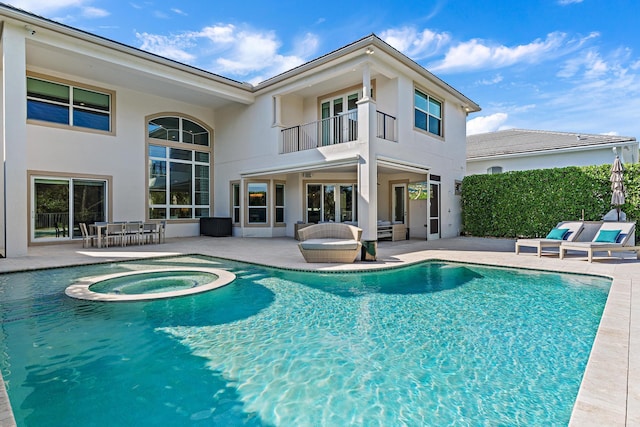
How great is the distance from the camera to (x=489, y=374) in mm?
3227

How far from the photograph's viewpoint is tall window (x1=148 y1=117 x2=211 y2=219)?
1493cm

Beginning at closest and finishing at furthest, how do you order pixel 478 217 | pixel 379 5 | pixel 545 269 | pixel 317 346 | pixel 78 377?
pixel 78 377 → pixel 317 346 → pixel 545 269 → pixel 379 5 → pixel 478 217

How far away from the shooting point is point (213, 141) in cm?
1703

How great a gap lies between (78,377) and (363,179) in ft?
28.8

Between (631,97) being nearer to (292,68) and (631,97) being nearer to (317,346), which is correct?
(292,68)

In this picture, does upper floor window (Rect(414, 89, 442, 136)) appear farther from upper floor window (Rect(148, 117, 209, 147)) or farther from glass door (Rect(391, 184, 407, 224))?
upper floor window (Rect(148, 117, 209, 147))

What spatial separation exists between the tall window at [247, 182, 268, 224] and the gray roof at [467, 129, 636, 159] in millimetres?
12470

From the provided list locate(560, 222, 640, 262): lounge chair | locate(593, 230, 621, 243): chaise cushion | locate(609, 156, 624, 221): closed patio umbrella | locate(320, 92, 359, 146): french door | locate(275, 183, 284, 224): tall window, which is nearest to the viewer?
locate(560, 222, 640, 262): lounge chair

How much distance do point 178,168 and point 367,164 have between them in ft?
30.8

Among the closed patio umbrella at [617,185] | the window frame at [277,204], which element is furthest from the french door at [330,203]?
the closed patio umbrella at [617,185]

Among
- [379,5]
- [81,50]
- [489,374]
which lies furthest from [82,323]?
[379,5]

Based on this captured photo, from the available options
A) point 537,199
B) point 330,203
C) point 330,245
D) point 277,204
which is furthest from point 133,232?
point 537,199

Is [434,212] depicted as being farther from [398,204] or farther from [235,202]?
[235,202]

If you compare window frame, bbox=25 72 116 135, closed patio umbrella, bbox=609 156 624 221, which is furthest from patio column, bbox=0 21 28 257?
closed patio umbrella, bbox=609 156 624 221
